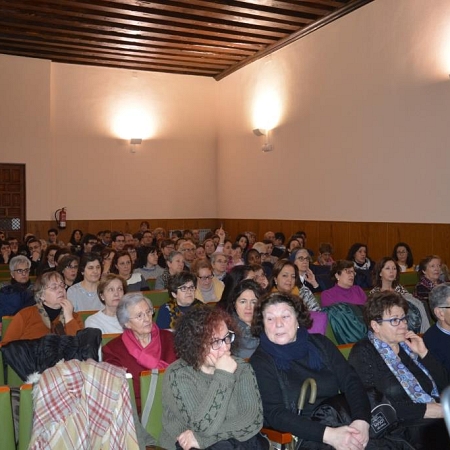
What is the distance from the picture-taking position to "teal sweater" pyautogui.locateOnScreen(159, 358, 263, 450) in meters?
2.41

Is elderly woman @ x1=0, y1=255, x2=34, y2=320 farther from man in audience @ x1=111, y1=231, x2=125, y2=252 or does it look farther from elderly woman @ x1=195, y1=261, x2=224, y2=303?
man in audience @ x1=111, y1=231, x2=125, y2=252

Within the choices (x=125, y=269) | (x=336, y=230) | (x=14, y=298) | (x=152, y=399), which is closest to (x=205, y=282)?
(x=125, y=269)

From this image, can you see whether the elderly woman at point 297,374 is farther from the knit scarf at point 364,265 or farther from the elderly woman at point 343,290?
the knit scarf at point 364,265

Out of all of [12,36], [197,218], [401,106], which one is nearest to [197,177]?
[197,218]

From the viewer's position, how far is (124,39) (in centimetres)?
1088

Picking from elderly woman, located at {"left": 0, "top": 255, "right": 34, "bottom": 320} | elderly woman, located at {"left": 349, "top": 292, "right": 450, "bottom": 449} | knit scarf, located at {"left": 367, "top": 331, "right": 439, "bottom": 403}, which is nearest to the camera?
elderly woman, located at {"left": 349, "top": 292, "right": 450, "bottom": 449}

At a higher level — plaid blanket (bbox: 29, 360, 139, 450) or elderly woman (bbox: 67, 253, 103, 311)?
elderly woman (bbox: 67, 253, 103, 311)

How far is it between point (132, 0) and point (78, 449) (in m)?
8.00

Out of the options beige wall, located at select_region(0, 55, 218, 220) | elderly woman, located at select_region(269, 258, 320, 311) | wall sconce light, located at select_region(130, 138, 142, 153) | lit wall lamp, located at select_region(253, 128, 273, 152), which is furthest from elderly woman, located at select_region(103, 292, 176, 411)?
wall sconce light, located at select_region(130, 138, 142, 153)

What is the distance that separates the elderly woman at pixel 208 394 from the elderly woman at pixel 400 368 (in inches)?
30.9

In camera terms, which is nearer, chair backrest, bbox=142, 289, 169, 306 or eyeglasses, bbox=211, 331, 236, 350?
eyeglasses, bbox=211, 331, 236, 350

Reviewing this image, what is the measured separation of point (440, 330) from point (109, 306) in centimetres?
224

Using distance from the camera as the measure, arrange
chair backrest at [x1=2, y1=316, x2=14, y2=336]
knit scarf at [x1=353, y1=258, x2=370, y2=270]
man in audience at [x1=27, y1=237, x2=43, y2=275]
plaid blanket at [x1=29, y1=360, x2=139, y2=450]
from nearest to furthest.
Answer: plaid blanket at [x1=29, y1=360, x2=139, y2=450] < chair backrest at [x1=2, y1=316, x2=14, y2=336] < knit scarf at [x1=353, y1=258, x2=370, y2=270] < man in audience at [x1=27, y1=237, x2=43, y2=275]

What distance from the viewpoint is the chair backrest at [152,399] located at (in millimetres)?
2713
